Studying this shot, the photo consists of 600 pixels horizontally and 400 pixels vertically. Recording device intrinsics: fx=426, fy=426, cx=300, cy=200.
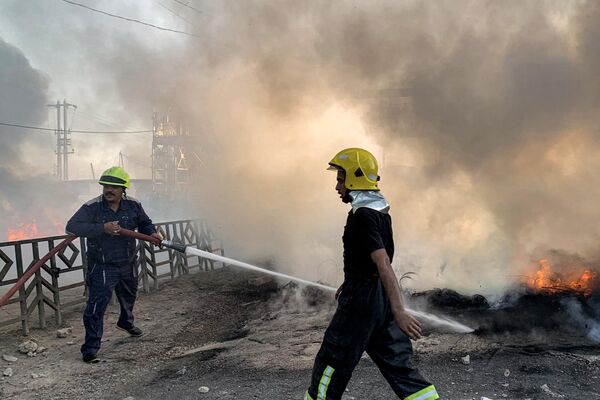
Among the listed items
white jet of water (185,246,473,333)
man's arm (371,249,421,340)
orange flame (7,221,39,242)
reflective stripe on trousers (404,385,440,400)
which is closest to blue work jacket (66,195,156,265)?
white jet of water (185,246,473,333)

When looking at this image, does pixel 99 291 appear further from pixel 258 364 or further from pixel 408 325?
pixel 408 325

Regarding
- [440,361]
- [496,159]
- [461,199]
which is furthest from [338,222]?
[440,361]

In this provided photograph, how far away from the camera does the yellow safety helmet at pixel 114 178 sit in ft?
14.5

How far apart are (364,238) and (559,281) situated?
488 centimetres

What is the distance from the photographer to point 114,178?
14.6 ft

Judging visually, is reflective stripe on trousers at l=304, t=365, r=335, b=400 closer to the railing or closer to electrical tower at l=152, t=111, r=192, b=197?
the railing

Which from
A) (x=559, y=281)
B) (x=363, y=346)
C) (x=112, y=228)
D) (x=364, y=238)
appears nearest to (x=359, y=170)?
(x=364, y=238)

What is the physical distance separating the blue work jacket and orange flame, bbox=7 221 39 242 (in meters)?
18.0

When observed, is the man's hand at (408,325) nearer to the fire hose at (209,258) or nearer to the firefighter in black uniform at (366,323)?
the firefighter in black uniform at (366,323)

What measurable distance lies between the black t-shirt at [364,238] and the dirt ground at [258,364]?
4.54 feet

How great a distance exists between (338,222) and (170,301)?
4592mm

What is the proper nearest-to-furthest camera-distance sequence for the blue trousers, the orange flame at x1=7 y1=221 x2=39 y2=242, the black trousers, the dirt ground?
the black trousers
the dirt ground
the blue trousers
the orange flame at x1=7 y1=221 x2=39 y2=242

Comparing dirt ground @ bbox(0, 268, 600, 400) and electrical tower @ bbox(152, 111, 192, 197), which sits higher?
electrical tower @ bbox(152, 111, 192, 197)

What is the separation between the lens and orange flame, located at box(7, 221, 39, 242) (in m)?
19.5
